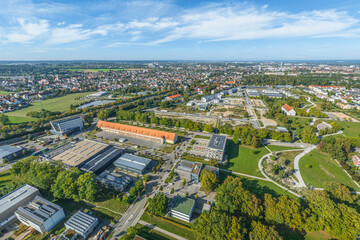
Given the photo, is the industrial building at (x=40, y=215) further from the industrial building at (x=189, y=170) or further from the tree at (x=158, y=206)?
the industrial building at (x=189, y=170)

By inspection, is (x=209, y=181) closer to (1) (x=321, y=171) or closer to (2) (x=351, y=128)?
(1) (x=321, y=171)

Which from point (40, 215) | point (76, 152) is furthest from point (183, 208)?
point (76, 152)

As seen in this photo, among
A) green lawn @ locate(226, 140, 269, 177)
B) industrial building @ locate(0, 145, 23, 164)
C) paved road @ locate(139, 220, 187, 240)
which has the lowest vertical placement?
paved road @ locate(139, 220, 187, 240)

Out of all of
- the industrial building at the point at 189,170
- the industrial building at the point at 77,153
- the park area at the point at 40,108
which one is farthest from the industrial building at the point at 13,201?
the park area at the point at 40,108

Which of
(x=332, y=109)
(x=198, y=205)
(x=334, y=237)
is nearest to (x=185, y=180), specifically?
(x=198, y=205)

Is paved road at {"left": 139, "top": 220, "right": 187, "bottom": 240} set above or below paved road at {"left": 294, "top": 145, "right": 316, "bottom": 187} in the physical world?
below

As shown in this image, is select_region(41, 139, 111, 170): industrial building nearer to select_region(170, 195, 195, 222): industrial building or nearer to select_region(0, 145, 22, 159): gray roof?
select_region(0, 145, 22, 159): gray roof

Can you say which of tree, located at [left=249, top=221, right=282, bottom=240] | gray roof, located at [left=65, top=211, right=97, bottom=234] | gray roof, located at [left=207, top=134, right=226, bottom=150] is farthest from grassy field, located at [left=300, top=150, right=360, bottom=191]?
gray roof, located at [left=65, top=211, right=97, bottom=234]
